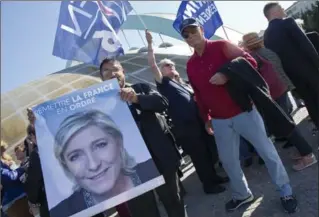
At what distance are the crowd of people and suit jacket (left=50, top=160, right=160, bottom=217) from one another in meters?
0.19

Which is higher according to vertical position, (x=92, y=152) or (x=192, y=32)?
(x=192, y=32)

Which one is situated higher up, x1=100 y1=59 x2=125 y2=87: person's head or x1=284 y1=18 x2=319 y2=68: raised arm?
x1=100 y1=59 x2=125 y2=87: person's head

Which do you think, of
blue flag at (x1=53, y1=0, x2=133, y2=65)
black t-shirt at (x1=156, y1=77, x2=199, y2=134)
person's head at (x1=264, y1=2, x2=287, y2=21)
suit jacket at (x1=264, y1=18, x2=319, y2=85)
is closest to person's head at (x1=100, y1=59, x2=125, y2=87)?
black t-shirt at (x1=156, y1=77, x2=199, y2=134)

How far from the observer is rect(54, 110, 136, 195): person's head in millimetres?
2549

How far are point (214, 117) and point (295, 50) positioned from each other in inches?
47.2

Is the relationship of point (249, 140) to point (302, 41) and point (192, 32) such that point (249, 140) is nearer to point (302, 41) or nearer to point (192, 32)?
point (192, 32)

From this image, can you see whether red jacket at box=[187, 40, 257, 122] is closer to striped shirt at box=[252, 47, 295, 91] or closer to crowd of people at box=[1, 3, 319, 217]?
crowd of people at box=[1, 3, 319, 217]

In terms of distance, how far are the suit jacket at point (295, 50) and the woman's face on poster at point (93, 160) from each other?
7.20 feet

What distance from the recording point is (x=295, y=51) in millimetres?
3783

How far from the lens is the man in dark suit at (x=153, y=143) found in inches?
107

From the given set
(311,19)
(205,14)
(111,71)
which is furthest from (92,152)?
(311,19)

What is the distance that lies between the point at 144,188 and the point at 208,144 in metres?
2.11

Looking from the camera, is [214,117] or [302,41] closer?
[214,117]

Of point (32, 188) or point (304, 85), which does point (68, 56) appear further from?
point (304, 85)
